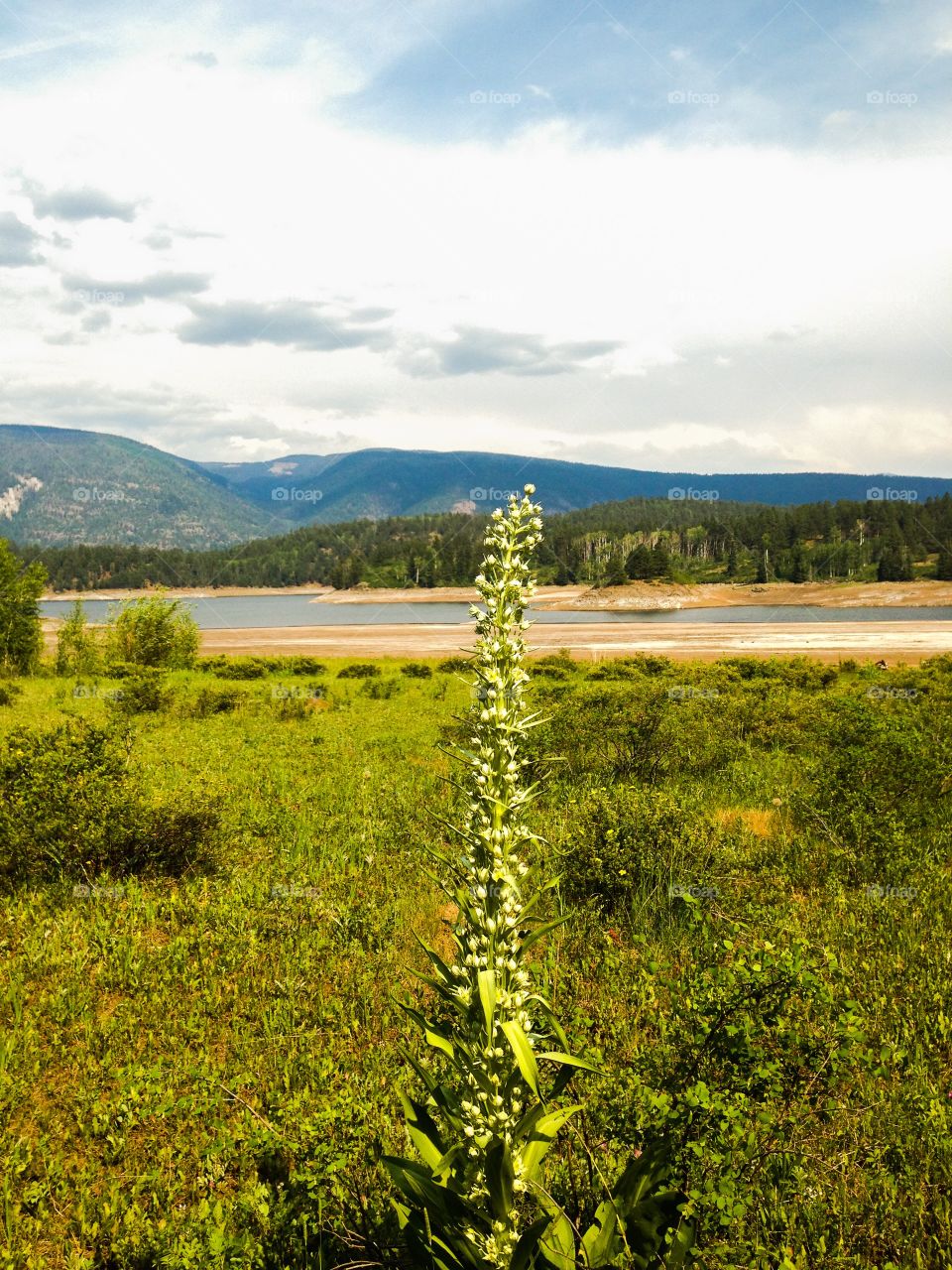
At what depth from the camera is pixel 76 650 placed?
4528cm

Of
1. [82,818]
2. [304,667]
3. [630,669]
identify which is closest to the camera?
[82,818]

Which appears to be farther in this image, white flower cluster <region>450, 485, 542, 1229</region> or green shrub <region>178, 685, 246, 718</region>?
green shrub <region>178, 685, 246, 718</region>

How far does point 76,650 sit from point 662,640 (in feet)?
160

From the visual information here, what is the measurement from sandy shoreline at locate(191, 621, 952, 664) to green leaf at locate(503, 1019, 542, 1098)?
46678mm

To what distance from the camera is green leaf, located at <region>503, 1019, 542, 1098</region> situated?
2225 mm

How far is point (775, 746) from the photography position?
18141 mm

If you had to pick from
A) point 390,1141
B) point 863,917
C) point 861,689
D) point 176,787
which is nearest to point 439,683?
point 861,689

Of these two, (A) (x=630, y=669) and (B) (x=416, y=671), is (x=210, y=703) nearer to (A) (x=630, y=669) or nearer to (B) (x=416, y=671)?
(B) (x=416, y=671)

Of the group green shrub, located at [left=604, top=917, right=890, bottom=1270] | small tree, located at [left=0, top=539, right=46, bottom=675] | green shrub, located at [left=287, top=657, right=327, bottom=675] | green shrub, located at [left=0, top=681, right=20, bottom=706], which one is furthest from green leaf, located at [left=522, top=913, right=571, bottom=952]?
small tree, located at [left=0, top=539, right=46, bottom=675]

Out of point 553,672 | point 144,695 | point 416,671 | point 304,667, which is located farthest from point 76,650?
point 553,672

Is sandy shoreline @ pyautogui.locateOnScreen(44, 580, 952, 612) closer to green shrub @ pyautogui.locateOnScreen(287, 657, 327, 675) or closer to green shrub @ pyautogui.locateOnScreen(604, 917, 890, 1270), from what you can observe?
green shrub @ pyautogui.locateOnScreen(287, 657, 327, 675)

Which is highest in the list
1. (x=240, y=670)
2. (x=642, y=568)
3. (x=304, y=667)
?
(x=642, y=568)

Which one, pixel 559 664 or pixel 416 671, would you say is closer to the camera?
pixel 559 664

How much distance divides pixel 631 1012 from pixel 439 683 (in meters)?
33.4
